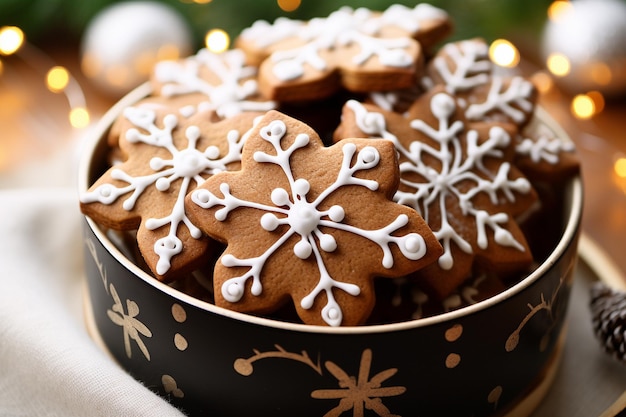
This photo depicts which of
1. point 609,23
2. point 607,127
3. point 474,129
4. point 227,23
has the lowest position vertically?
point 607,127

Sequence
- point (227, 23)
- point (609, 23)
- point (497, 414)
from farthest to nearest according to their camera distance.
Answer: point (227, 23) → point (609, 23) → point (497, 414)

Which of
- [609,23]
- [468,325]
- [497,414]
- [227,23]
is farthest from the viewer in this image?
[227,23]

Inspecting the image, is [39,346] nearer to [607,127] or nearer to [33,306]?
[33,306]

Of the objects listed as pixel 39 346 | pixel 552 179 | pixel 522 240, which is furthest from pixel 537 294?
pixel 39 346

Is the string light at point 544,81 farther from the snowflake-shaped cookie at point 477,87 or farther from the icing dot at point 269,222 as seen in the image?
the icing dot at point 269,222

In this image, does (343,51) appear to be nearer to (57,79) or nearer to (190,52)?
(190,52)

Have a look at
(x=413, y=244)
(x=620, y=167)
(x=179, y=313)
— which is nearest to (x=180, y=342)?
(x=179, y=313)
